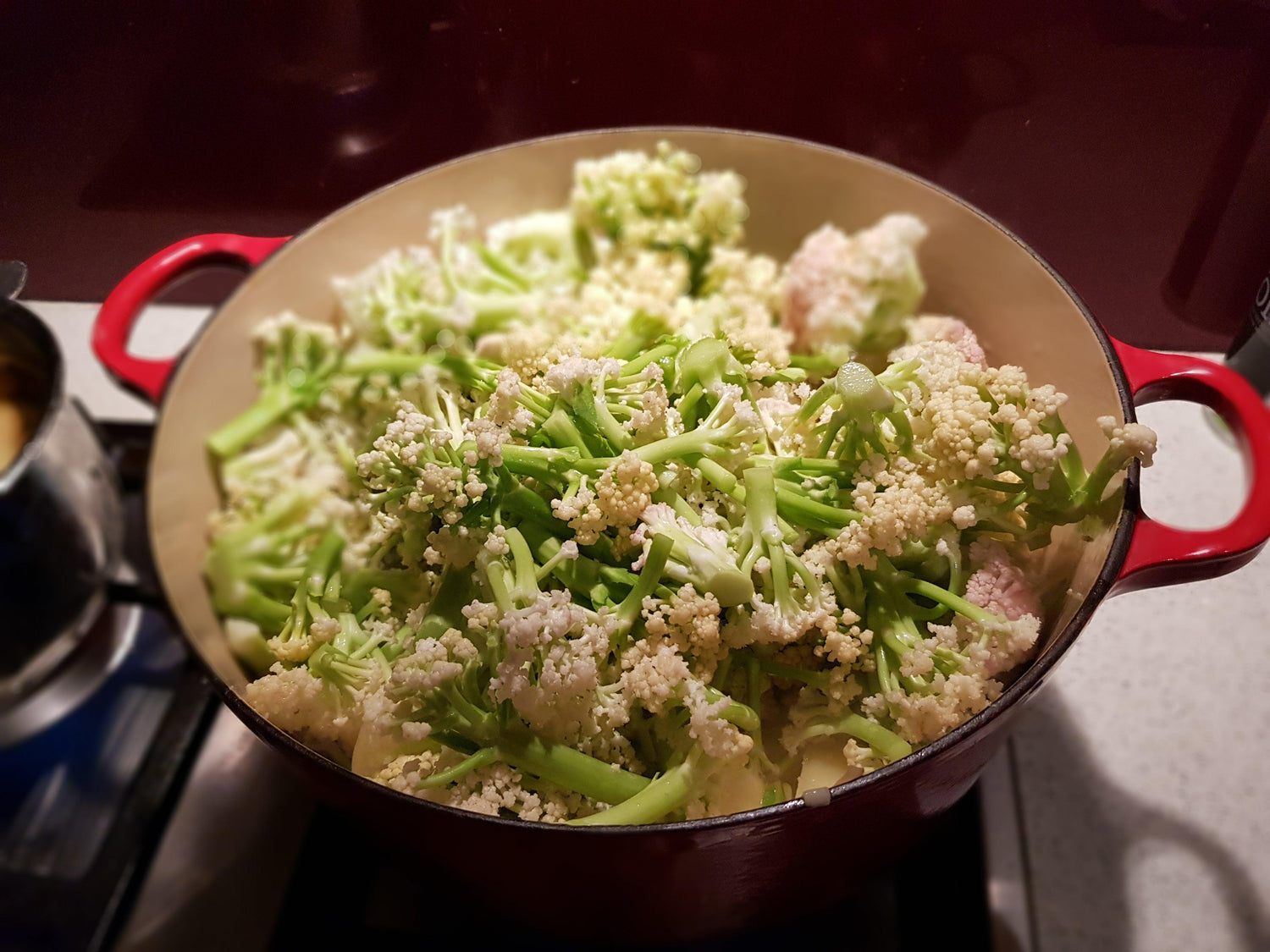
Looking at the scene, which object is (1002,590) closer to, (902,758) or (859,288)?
(902,758)

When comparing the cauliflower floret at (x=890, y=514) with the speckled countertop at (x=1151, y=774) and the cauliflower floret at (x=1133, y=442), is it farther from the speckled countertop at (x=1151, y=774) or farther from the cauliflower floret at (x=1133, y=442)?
the speckled countertop at (x=1151, y=774)

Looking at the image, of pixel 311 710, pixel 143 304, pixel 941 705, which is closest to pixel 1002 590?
pixel 941 705

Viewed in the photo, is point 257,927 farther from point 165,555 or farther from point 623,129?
point 623,129

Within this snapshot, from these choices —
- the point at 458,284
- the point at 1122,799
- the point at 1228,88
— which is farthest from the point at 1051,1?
the point at 1122,799

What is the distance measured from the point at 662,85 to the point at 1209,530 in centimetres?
49

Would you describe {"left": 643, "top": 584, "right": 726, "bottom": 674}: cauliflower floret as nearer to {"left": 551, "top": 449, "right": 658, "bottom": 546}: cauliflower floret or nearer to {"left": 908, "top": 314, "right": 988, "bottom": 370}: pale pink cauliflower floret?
{"left": 551, "top": 449, "right": 658, "bottom": 546}: cauliflower floret

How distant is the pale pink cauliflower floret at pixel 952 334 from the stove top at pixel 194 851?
36 cm

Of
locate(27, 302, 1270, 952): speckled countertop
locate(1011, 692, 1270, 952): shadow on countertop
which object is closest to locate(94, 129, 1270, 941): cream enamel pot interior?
locate(27, 302, 1270, 952): speckled countertop

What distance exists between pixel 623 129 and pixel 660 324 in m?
0.17

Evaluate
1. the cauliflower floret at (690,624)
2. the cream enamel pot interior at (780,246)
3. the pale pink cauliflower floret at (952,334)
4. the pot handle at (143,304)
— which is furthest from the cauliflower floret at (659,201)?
the cauliflower floret at (690,624)

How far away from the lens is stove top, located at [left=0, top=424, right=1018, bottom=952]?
27.5 inches

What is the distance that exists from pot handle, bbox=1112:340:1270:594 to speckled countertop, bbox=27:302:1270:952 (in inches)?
4.2

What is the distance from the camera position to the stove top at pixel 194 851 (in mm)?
697

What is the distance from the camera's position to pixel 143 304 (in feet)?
1.83
